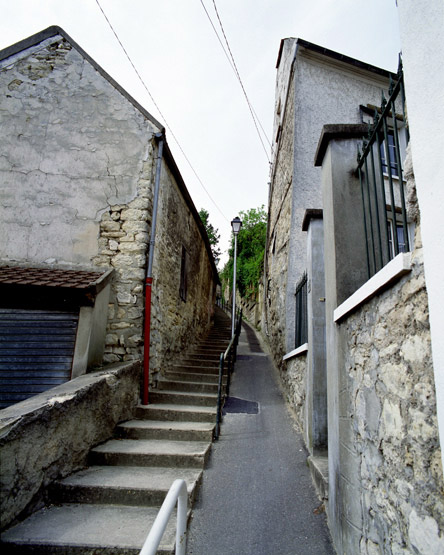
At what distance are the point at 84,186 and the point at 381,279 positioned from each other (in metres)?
5.23

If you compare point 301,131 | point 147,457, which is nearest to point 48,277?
point 147,457

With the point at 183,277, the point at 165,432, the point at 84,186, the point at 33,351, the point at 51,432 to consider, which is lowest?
the point at 165,432

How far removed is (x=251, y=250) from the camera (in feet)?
59.6

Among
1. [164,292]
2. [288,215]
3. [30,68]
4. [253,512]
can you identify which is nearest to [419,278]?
[253,512]

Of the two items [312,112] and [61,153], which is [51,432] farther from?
[312,112]

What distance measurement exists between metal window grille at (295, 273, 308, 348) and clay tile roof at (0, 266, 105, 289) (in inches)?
124

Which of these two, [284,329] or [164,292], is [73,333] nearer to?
[164,292]

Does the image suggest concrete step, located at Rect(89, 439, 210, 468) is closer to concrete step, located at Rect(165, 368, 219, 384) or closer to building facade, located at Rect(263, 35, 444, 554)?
building facade, located at Rect(263, 35, 444, 554)

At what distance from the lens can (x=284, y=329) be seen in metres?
7.08

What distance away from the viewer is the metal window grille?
5199 mm

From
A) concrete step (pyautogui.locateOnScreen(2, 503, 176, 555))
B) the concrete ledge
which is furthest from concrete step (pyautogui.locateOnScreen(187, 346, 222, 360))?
concrete step (pyautogui.locateOnScreen(2, 503, 176, 555))

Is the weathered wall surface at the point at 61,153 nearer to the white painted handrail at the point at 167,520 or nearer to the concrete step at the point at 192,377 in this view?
the concrete step at the point at 192,377

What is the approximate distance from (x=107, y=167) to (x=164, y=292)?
94.8 inches

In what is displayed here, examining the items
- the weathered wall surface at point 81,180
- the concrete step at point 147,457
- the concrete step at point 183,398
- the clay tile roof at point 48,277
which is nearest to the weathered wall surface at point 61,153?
the weathered wall surface at point 81,180
